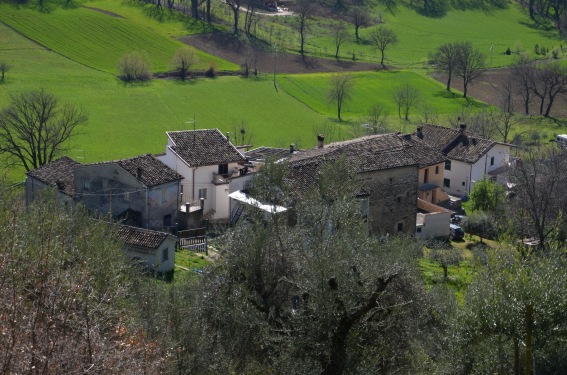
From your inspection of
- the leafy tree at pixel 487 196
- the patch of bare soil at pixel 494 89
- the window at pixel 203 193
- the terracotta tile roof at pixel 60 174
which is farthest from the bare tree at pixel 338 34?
the terracotta tile roof at pixel 60 174

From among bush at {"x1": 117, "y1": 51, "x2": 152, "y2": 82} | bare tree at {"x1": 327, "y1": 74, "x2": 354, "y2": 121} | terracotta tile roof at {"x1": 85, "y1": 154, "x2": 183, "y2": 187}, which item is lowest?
bare tree at {"x1": 327, "y1": 74, "x2": 354, "y2": 121}

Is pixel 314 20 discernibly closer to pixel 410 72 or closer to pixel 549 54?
pixel 410 72

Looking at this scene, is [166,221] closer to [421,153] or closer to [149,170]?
[149,170]

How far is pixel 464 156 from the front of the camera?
58438 mm

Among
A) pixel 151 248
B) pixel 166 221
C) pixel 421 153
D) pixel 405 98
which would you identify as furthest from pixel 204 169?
pixel 405 98

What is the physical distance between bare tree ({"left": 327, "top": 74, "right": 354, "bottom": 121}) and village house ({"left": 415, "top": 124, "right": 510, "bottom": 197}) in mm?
21424

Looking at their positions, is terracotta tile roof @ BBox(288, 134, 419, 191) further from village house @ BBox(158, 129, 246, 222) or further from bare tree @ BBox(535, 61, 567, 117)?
bare tree @ BBox(535, 61, 567, 117)

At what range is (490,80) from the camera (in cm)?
9950

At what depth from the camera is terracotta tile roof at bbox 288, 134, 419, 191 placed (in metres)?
39.2

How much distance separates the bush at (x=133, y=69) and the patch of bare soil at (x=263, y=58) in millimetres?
12121

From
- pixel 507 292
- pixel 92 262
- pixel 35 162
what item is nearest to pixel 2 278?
pixel 92 262

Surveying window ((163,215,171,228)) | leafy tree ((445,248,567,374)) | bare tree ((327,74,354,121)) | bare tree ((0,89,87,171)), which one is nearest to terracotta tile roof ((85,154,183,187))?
window ((163,215,171,228))

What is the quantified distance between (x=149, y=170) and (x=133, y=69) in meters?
43.0

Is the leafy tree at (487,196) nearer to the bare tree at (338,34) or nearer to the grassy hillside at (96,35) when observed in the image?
the grassy hillside at (96,35)
